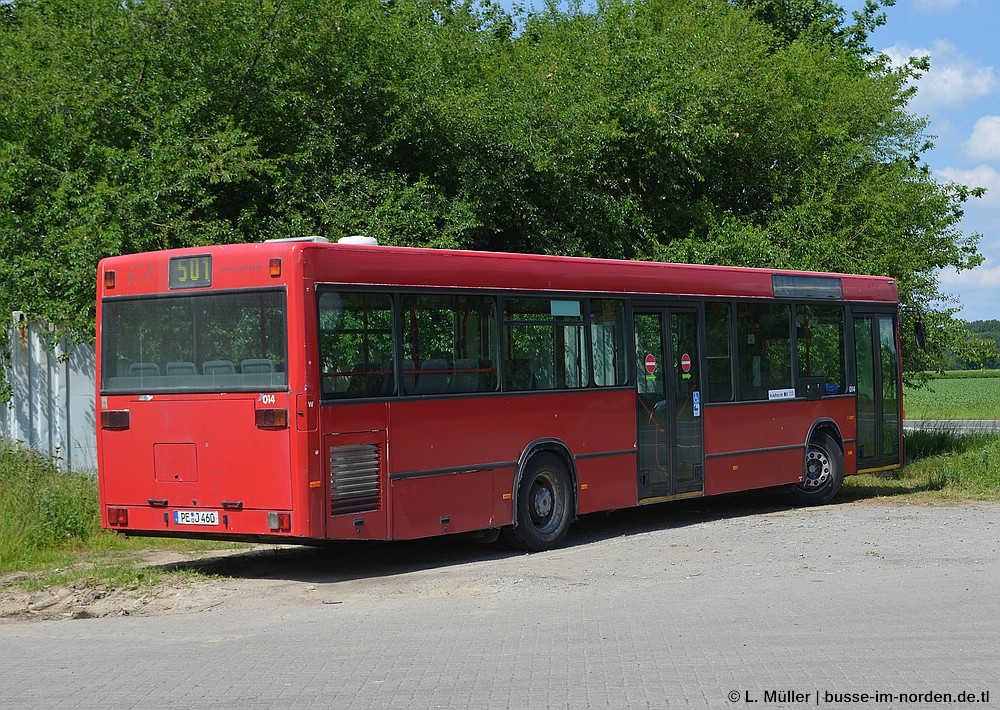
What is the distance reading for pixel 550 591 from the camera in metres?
10.7

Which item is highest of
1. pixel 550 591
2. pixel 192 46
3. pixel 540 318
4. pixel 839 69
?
pixel 839 69

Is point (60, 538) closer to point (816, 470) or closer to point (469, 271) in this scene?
point (469, 271)

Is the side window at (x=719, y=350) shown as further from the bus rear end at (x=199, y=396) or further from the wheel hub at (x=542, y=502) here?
the bus rear end at (x=199, y=396)

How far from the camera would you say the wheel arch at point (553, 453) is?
518 inches

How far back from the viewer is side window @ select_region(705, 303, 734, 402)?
15797 mm

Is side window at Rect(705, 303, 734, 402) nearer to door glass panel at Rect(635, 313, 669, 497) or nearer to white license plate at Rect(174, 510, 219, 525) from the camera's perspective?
door glass panel at Rect(635, 313, 669, 497)

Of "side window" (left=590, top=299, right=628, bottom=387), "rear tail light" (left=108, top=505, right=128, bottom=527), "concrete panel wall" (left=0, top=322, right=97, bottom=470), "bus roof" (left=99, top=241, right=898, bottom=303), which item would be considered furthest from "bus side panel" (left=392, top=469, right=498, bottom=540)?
"concrete panel wall" (left=0, top=322, right=97, bottom=470)

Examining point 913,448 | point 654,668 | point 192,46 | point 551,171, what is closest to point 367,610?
point 654,668

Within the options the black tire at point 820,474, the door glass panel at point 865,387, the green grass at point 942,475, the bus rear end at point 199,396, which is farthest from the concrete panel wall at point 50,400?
the green grass at point 942,475

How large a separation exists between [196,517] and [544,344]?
13.1 feet

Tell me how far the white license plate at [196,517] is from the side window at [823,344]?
8693 mm

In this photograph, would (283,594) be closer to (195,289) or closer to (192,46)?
(195,289)

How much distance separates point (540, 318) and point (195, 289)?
11.7 ft

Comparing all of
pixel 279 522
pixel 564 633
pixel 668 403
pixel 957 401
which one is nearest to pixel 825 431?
pixel 668 403
